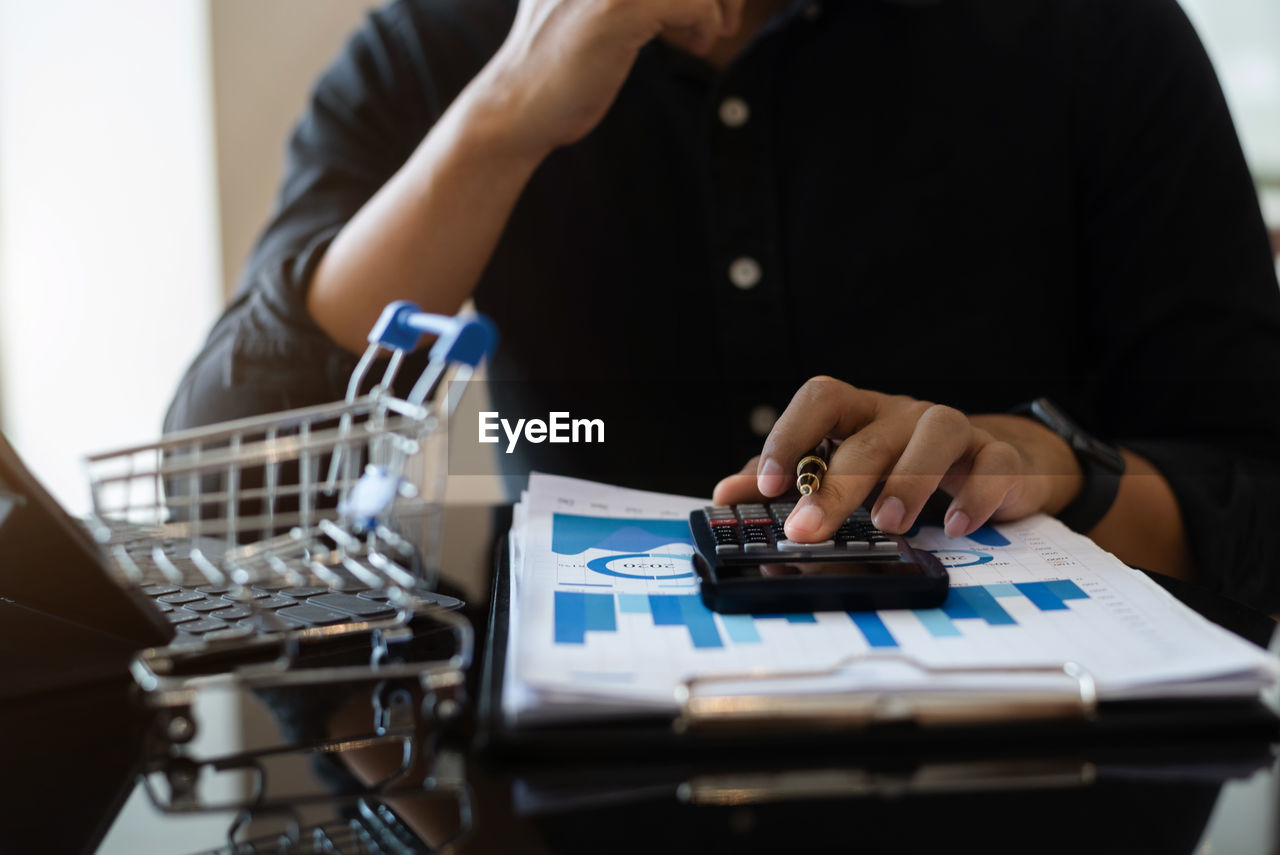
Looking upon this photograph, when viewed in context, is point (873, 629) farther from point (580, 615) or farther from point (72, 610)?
point (72, 610)

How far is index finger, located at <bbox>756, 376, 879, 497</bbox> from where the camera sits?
494mm

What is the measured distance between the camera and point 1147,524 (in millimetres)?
623

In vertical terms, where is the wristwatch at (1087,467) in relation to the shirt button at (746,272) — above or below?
below

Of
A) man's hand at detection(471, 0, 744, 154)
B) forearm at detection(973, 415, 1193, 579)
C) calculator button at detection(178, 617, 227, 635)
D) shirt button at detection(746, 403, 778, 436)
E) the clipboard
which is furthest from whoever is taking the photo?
shirt button at detection(746, 403, 778, 436)

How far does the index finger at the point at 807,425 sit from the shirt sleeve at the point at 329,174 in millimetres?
370

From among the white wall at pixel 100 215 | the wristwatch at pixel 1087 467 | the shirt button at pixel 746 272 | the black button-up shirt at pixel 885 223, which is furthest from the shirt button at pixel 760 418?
the white wall at pixel 100 215

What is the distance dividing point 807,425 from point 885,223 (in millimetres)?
451

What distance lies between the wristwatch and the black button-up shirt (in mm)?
169

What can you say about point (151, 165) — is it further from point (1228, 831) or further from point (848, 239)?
point (1228, 831)

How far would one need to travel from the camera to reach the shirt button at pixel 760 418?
2.72 ft

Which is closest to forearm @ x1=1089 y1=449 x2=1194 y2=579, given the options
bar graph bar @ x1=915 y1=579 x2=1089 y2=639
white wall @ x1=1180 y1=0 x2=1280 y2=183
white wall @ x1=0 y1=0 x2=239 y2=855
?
bar graph bar @ x1=915 y1=579 x2=1089 y2=639

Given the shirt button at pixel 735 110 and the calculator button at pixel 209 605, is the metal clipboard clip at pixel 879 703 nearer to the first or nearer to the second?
the calculator button at pixel 209 605

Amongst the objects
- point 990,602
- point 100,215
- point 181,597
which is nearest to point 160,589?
point 181,597

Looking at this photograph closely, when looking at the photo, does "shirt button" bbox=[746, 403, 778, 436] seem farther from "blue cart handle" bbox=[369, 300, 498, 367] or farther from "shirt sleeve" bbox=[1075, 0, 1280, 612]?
"blue cart handle" bbox=[369, 300, 498, 367]
